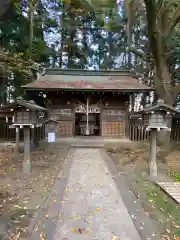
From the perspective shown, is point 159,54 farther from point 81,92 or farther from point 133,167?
point 133,167

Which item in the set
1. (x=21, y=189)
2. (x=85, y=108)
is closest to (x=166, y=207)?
(x=21, y=189)

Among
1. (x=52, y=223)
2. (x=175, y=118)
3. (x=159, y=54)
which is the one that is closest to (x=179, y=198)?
(x=52, y=223)

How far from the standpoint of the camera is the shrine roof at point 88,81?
9406mm

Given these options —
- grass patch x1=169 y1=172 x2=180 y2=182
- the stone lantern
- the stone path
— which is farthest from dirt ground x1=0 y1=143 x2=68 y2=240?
grass patch x1=169 y1=172 x2=180 y2=182

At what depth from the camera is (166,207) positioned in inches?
138

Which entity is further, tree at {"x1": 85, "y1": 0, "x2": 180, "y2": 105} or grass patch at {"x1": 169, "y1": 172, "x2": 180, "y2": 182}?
tree at {"x1": 85, "y1": 0, "x2": 180, "y2": 105}

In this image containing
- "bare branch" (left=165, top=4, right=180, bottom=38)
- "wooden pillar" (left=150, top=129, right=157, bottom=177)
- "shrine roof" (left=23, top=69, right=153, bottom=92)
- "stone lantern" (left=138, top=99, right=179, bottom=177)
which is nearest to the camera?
"stone lantern" (left=138, top=99, right=179, bottom=177)

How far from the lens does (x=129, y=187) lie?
169 inches

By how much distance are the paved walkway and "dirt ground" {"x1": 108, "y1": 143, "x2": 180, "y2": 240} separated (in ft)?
1.59

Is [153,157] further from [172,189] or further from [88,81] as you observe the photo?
[88,81]

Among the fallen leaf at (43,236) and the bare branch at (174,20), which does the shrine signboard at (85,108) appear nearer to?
the bare branch at (174,20)

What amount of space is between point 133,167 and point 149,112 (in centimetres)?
203

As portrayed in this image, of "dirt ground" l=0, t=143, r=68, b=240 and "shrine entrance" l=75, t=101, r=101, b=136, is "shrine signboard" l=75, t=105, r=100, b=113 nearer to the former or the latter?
"shrine entrance" l=75, t=101, r=101, b=136

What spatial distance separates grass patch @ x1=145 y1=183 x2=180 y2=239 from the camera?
2874 mm
